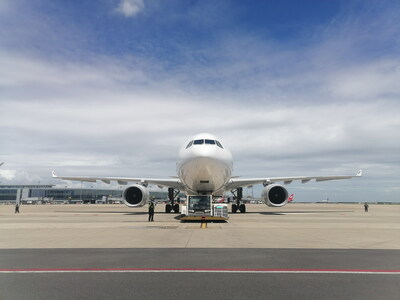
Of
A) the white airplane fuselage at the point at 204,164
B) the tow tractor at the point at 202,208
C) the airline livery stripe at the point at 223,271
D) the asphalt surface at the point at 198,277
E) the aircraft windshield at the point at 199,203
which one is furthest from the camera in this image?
the white airplane fuselage at the point at 204,164

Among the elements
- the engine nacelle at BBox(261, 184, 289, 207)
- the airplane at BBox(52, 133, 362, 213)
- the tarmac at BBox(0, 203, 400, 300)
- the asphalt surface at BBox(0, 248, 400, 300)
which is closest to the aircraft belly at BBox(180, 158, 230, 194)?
the airplane at BBox(52, 133, 362, 213)

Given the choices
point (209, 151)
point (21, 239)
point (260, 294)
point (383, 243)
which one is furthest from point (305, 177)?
point (260, 294)

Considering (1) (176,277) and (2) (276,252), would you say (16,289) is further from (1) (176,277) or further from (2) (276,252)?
(2) (276,252)

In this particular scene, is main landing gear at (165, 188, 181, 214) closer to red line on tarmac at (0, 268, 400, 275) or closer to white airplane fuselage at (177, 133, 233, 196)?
white airplane fuselage at (177, 133, 233, 196)

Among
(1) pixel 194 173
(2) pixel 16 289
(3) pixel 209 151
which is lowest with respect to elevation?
(2) pixel 16 289

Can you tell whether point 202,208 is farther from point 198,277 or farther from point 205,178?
point 198,277

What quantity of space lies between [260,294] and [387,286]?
2215 millimetres

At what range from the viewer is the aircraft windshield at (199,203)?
20.9 metres

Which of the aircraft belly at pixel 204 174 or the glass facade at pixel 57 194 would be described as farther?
the glass facade at pixel 57 194

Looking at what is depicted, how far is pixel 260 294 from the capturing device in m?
5.04

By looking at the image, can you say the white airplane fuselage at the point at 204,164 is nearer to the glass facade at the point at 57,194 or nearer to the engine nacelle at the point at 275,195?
the engine nacelle at the point at 275,195

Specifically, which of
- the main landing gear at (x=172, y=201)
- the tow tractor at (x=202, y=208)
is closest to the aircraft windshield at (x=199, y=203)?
the tow tractor at (x=202, y=208)

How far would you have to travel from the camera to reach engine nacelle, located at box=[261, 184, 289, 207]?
27000mm

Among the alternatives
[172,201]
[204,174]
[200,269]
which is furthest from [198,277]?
[172,201]
